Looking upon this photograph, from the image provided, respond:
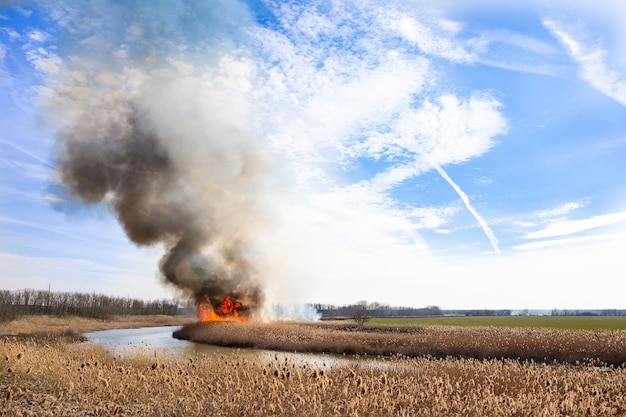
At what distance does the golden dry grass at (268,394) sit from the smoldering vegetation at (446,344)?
10.3 m

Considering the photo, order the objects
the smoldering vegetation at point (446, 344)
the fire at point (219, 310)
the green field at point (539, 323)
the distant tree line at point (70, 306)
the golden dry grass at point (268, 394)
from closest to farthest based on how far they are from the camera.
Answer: the golden dry grass at point (268, 394), the smoldering vegetation at point (446, 344), the fire at point (219, 310), the green field at point (539, 323), the distant tree line at point (70, 306)

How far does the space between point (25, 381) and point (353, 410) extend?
415 inches

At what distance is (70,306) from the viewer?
106000 mm

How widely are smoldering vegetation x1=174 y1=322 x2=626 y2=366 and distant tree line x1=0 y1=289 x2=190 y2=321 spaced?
43527 millimetres

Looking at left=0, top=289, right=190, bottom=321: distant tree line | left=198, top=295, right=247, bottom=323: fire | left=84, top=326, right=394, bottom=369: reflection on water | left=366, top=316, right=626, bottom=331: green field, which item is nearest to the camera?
left=84, top=326, right=394, bottom=369: reflection on water

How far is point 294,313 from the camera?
95.1 metres

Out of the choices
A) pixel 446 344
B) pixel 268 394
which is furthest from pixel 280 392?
pixel 446 344

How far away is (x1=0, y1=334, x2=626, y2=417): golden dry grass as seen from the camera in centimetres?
1084

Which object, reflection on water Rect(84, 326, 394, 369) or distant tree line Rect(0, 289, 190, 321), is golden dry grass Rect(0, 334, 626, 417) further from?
distant tree line Rect(0, 289, 190, 321)

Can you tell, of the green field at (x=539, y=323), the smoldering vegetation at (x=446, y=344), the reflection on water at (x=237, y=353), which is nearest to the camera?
the reflection on water at (x=237, y=353)

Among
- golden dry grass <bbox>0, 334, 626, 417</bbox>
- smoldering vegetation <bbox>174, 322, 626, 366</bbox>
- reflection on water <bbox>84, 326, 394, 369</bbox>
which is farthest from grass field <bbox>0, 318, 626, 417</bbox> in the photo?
smoldering vegetation <bbox>174, 322, 626, 366</bbox>

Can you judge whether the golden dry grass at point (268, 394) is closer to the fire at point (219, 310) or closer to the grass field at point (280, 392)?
the grass field at point (280, 392)

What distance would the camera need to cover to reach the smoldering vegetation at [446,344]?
90.2 feet

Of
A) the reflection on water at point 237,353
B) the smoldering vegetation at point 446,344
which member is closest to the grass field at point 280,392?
the reflection on water at point 237,353
